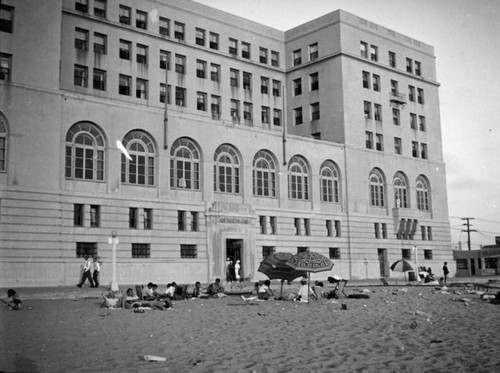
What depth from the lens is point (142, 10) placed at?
188 feet

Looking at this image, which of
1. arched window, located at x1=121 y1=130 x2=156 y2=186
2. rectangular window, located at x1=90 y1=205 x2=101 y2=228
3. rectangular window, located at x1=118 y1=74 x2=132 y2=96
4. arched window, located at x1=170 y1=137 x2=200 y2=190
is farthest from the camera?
rectangular window, located at x1=118 y1=74 x2=132 y2=96

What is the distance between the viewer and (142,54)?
5672 centimetres

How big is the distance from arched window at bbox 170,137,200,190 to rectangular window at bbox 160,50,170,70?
9.71 metres

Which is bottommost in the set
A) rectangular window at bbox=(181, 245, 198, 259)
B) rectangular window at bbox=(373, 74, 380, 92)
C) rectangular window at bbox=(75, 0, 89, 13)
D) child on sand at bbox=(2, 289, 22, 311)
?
child on sand at bbox=(2, 289, 22, 311)

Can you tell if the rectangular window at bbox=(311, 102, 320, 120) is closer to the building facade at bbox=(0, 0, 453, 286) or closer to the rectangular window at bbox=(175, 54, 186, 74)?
the building facade at bbox=(0, 0, 453, 286)

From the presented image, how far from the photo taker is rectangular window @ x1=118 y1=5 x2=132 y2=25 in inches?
2196

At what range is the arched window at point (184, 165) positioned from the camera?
168 ft

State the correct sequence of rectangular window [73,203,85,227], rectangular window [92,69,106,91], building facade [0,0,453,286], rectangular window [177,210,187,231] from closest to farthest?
1. building facade [0,0,453,286]
2. rectangular window [73,203,85,227]
3. rectangular window [177,210,187,231]
4. rectangular window [92,69,106,91]

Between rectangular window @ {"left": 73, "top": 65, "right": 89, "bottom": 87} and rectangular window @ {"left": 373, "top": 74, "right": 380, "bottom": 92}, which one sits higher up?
rectangular window @ {"left": 373, "top": 74, "right": 380, "bottom": 92}

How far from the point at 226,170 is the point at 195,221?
5.94m

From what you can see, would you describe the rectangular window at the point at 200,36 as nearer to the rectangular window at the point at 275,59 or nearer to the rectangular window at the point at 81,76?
the rectangular window at the point at 275,59

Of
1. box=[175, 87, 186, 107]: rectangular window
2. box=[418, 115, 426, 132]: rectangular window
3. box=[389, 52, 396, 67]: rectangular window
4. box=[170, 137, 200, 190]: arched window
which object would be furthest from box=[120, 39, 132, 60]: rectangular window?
box=[418, 115, 426, 132]: rectangular window

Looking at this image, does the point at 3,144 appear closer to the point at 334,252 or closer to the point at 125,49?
the point at 125,49

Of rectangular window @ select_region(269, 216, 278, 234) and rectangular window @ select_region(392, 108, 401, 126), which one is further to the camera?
rectangular window @ select_region(392, 108, 401, 126)
